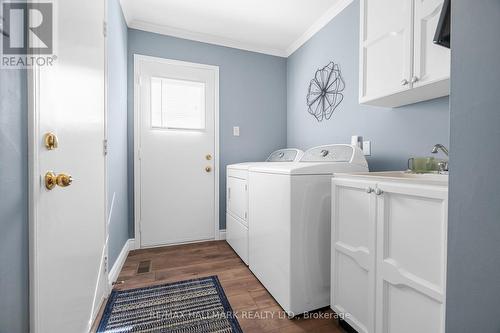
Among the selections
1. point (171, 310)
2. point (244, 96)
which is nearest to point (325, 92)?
point (244, 96)

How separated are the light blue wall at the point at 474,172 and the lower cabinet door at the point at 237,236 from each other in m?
1.62

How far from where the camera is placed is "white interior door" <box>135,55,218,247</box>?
2504 mm

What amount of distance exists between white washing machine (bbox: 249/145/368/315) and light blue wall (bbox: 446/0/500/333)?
0.80 m

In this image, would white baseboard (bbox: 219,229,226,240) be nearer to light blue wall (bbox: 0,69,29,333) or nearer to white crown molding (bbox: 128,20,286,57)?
light blue wall (bbox: 0,69,29,333)

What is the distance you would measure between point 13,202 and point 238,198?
5.68ft

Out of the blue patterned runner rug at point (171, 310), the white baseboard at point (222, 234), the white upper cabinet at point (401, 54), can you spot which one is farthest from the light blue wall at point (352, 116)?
the blue patterned runner rug at point (171, 310)

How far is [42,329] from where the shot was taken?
0.81 meters

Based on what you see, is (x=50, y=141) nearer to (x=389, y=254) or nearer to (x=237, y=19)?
(x=389, y=254)

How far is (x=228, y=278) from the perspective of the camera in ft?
6.22

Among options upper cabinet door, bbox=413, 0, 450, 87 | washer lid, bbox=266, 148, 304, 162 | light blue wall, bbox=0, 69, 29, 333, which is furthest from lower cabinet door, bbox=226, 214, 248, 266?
upper cabinet door, bbox=413, 0, 450, 87

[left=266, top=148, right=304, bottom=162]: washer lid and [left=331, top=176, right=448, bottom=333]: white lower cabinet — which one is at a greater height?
[left=266, top=148, right=304, bottom=162]: washer lid

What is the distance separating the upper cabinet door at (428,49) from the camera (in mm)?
1084

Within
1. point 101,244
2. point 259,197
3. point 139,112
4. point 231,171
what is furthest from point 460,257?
point 139,112

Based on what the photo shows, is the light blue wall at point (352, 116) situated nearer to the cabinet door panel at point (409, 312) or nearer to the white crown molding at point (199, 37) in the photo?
the white crown molding at point (199, 37)
